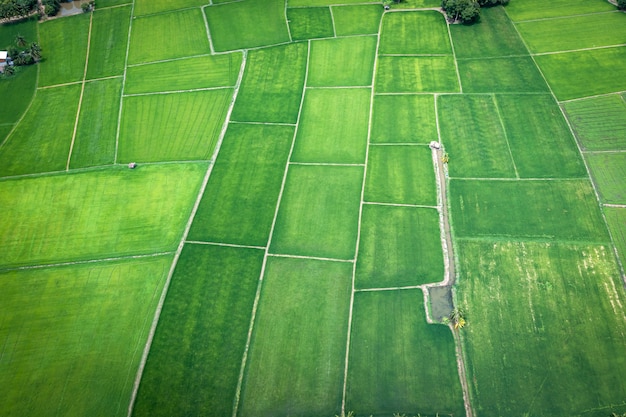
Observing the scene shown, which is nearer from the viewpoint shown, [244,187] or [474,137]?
[244,187]

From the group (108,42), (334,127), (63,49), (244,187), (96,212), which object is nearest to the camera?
(96,212)

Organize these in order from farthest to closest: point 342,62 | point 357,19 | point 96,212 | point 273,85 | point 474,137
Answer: point 357,19
point 342,62
point 273,85
point 474,137
point 96,212

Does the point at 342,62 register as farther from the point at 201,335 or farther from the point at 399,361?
the point at 399,361

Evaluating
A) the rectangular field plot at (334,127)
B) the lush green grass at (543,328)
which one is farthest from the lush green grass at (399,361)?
the rectangular field plot at (334,127)

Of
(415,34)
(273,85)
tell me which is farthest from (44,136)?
(415,34)

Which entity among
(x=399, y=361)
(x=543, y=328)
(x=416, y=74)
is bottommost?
(x=399, y=361)

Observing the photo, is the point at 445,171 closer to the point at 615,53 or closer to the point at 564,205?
the point at 564,205

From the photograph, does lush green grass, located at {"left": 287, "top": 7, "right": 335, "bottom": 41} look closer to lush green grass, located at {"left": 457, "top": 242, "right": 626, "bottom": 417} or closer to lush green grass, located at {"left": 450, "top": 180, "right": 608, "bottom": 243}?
lush green grass, located at {"left": 450, "top": 180, "right": 608, "bottom": 243}
